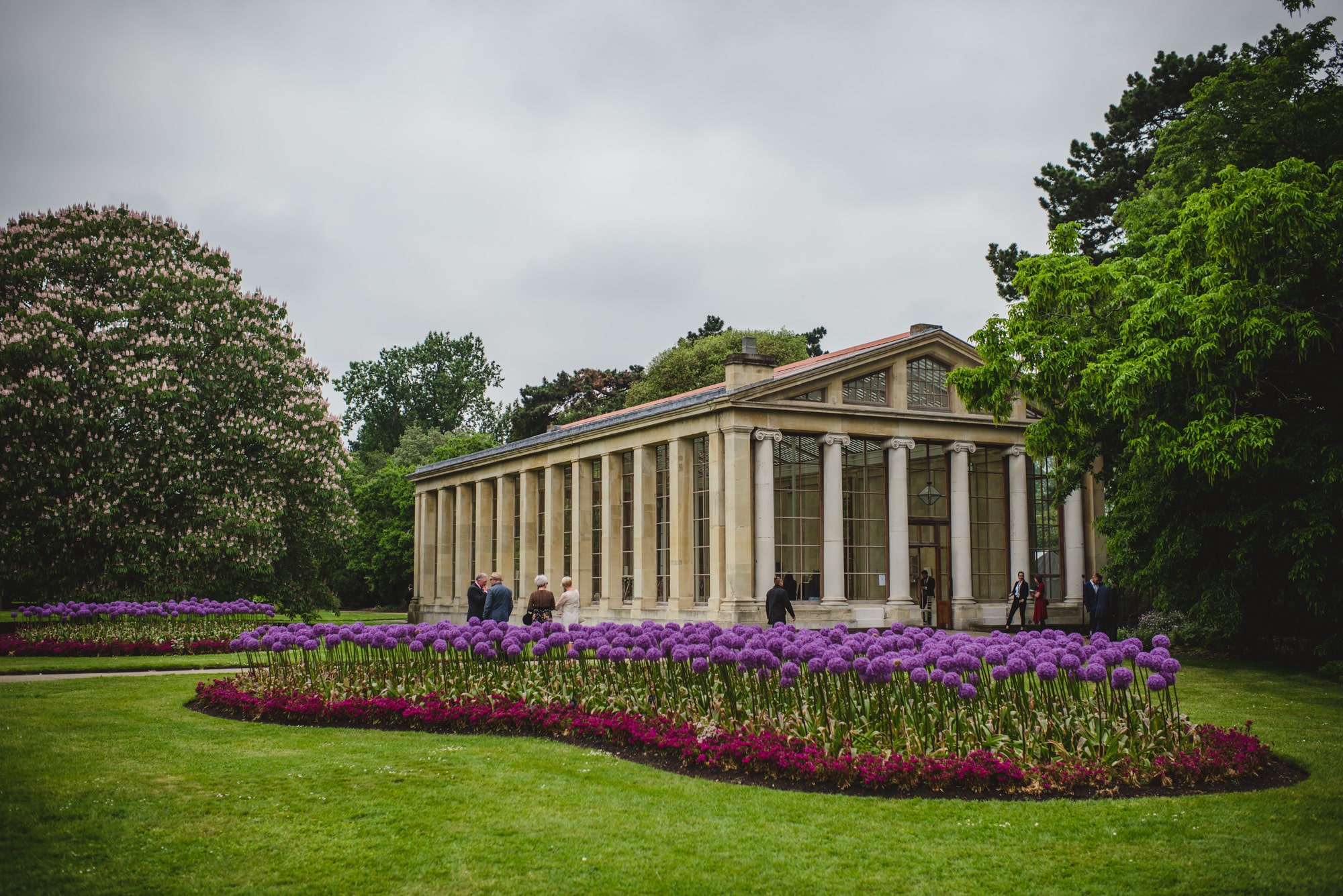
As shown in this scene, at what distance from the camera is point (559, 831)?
9.19 metres

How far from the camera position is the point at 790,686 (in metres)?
12.0

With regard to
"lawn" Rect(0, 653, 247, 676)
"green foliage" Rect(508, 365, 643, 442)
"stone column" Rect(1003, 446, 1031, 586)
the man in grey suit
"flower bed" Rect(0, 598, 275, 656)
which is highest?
"green foliage" Rect(508, 365, 643, 442)

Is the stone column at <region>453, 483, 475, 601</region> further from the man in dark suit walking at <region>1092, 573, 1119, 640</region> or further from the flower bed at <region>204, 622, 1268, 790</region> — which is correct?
the flower bed at <region>204, 622, 1268, 790</region>

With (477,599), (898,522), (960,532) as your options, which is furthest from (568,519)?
(477,599)

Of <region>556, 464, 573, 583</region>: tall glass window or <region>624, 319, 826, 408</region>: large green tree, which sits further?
<region>624, 319, 826, 408</region>: large green tree

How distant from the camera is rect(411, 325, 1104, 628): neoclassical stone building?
34875mm

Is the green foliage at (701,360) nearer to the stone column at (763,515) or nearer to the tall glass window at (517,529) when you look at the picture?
the tall glass window at (517,529)

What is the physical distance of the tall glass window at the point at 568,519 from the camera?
44.3 metres

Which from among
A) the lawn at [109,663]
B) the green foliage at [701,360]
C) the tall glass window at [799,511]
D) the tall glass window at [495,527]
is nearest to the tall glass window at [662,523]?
the tall glass window at [799,511]

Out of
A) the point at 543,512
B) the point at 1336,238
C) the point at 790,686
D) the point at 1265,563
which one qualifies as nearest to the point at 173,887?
the point at 790,686

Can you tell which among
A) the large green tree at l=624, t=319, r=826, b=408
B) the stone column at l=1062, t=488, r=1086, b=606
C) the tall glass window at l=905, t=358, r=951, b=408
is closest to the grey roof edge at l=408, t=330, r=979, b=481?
the tall glass window at l=905, t=358, r=951, b=408

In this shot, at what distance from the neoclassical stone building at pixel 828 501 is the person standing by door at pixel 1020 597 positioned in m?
1.49

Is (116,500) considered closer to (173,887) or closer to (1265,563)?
(173,887)

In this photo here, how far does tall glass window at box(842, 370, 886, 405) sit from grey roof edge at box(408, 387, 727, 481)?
14.6 ft
